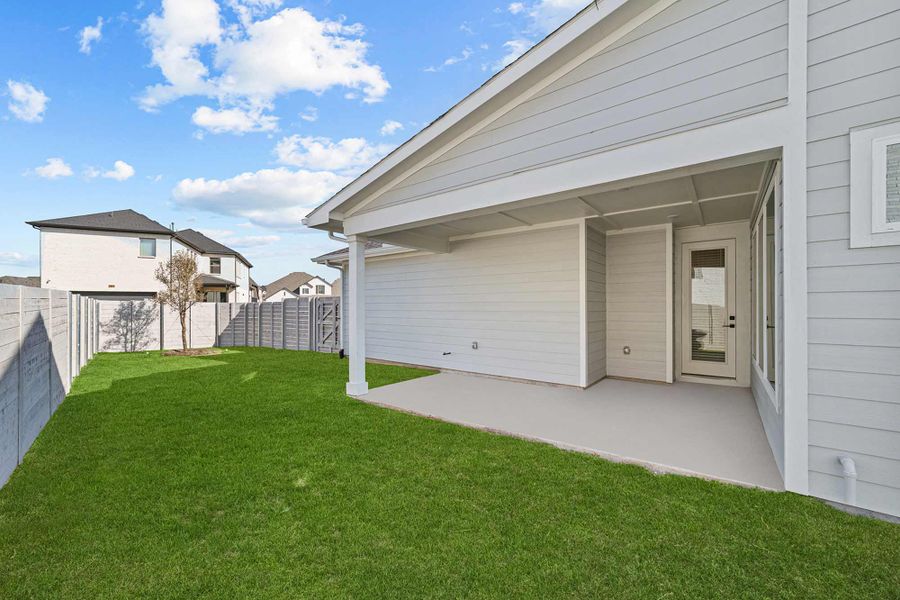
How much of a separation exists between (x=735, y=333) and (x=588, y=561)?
5629mm

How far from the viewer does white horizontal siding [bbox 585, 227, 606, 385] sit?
6.17 meters

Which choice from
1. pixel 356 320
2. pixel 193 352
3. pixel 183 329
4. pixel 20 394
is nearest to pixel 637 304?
pixel 356 320

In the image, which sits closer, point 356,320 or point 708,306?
point 356,320

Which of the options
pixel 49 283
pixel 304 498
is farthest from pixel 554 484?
pixel 49 283

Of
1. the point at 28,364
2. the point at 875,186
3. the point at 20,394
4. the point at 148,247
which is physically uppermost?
the point at 148,247

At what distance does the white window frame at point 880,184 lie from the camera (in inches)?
91.7

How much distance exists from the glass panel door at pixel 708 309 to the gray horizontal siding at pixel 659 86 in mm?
4120

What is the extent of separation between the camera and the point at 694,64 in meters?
3.00

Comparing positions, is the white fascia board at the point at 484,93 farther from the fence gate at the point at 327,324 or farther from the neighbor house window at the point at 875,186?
the fence gate at the point at 327,324

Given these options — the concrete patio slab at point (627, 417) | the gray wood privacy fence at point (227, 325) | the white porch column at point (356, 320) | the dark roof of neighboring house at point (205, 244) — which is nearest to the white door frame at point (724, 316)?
the concrete patio slab at point (627, 417)

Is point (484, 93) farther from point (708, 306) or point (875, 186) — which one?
point (708, 306)

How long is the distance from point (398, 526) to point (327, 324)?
33.3 feet

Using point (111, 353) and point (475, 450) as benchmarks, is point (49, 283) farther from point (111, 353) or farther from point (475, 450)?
point (475, 450)

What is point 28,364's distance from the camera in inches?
149
